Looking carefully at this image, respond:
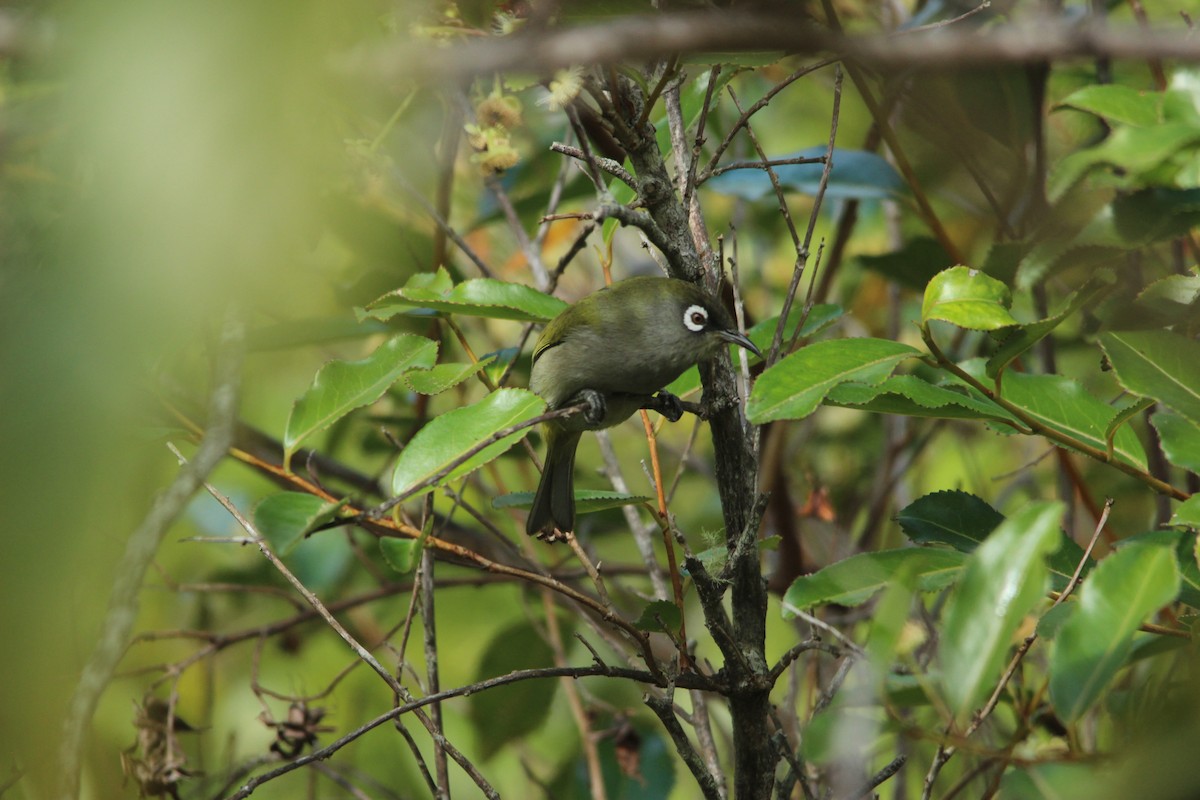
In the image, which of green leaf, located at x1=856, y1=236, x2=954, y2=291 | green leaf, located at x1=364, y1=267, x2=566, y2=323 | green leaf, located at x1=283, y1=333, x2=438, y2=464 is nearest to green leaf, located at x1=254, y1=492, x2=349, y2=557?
green leaf, located at x1=283, y1=333, x2=438, y2=464

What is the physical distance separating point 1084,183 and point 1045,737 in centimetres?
136

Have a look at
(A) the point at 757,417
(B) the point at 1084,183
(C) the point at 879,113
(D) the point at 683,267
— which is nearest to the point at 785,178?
(C) the point at 879,113

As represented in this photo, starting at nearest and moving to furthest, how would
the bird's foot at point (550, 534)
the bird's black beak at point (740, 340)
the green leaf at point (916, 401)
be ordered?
the green leaf at point (916, 401) < the bird's black beak at point (740, 340) < the bird's foot at point (550, 534)

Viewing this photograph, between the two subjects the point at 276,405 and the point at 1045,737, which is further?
the point at 276,405

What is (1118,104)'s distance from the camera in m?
2.01

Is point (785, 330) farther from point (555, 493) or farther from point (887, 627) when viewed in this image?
point (887, 627)

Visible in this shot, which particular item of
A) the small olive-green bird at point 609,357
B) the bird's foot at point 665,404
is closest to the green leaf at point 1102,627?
the bird's foot at point 665,404

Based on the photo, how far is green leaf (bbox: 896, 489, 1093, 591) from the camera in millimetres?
2004

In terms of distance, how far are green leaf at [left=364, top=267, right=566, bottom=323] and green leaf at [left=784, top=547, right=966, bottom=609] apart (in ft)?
2.54

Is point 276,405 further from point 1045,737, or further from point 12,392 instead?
point 12,392

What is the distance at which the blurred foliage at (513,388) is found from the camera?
0.50 metres

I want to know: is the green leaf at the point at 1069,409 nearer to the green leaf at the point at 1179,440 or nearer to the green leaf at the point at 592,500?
the green leaf at the point at 1179,440

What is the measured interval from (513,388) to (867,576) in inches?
28.4

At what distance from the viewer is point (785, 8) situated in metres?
0.61
